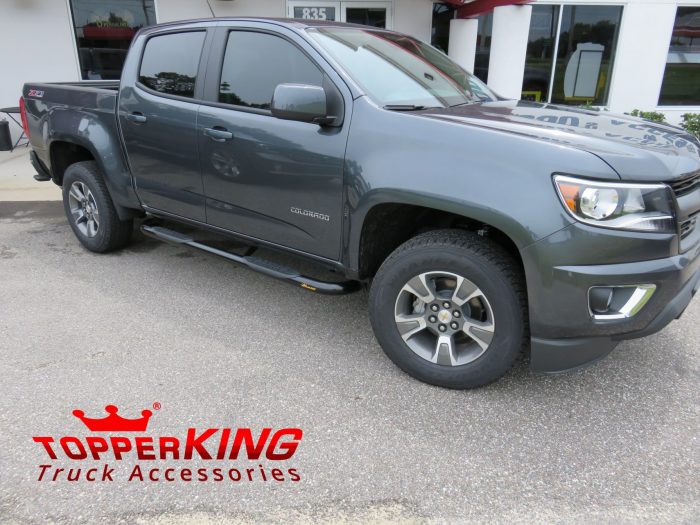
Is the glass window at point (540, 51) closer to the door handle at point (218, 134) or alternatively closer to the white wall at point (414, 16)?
the white wall at point (414, 16)

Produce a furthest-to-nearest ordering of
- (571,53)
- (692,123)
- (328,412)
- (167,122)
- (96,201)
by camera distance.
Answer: (571,53)
(692,123)
(96,201)
(167,122)
(328,412)

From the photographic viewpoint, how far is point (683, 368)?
10.4ft

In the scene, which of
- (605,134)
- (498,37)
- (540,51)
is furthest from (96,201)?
(540,51)

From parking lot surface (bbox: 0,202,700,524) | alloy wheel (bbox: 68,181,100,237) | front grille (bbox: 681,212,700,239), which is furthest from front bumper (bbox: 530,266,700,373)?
alloy wheel (bbox: 68,181,100,237)

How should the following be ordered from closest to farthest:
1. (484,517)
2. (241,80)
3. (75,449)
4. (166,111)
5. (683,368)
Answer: (484,517) → (75,449) → (683,368) → (241,80) → (166,111)

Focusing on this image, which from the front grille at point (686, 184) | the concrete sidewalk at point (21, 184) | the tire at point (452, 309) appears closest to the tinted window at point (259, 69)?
the tire at point (452, 309)

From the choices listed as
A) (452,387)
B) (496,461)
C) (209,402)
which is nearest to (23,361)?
(209,402)

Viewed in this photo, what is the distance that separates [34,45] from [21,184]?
3539 millimetres

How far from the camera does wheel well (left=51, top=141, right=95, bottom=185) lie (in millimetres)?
5002

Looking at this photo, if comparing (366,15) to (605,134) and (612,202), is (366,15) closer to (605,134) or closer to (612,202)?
(605,134)

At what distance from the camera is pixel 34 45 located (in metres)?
9.66

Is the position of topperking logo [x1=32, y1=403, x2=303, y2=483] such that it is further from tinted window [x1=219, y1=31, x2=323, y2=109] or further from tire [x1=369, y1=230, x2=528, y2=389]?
tinted window [x1=219, y1=31, x2=323, y2=109]

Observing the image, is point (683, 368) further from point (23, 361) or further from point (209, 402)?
point (23, 361)

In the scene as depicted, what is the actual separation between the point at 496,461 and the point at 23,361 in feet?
8.95
